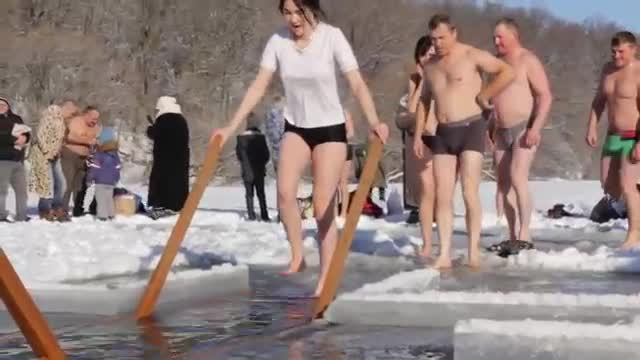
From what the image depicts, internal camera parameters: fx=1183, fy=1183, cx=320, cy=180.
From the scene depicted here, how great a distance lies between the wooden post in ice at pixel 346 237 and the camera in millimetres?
5621

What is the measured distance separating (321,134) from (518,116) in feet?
9.76

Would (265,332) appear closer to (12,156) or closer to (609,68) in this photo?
(609,68)

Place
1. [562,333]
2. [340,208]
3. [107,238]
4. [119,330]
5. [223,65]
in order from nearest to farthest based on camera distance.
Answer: [562,333], [119,330], [107,238], [340,208], [223,65]

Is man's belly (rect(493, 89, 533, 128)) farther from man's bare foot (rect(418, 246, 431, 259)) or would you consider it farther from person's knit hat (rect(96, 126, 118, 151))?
person's knit hat (rect(96, 126, 118, 151))

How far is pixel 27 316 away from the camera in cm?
411

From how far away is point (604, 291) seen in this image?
644 centimetres

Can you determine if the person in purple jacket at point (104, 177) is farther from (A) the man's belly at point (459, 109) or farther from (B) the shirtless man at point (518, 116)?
(A) the man's belly at point (459, 109)

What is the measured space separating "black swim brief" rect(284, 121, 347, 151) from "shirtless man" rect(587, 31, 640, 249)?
332 centimetres

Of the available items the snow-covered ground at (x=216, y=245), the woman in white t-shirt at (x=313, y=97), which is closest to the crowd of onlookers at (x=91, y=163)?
the snow-covered ground at (x=216, y=245)

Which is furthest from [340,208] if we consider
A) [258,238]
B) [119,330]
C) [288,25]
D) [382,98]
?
[382,98]

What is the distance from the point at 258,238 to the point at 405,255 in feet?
7.11

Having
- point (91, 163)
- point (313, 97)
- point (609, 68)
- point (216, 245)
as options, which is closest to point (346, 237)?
point (313, 97)

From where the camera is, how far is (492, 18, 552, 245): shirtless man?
9.09 m

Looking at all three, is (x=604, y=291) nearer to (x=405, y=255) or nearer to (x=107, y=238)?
(x=405, y=255)
